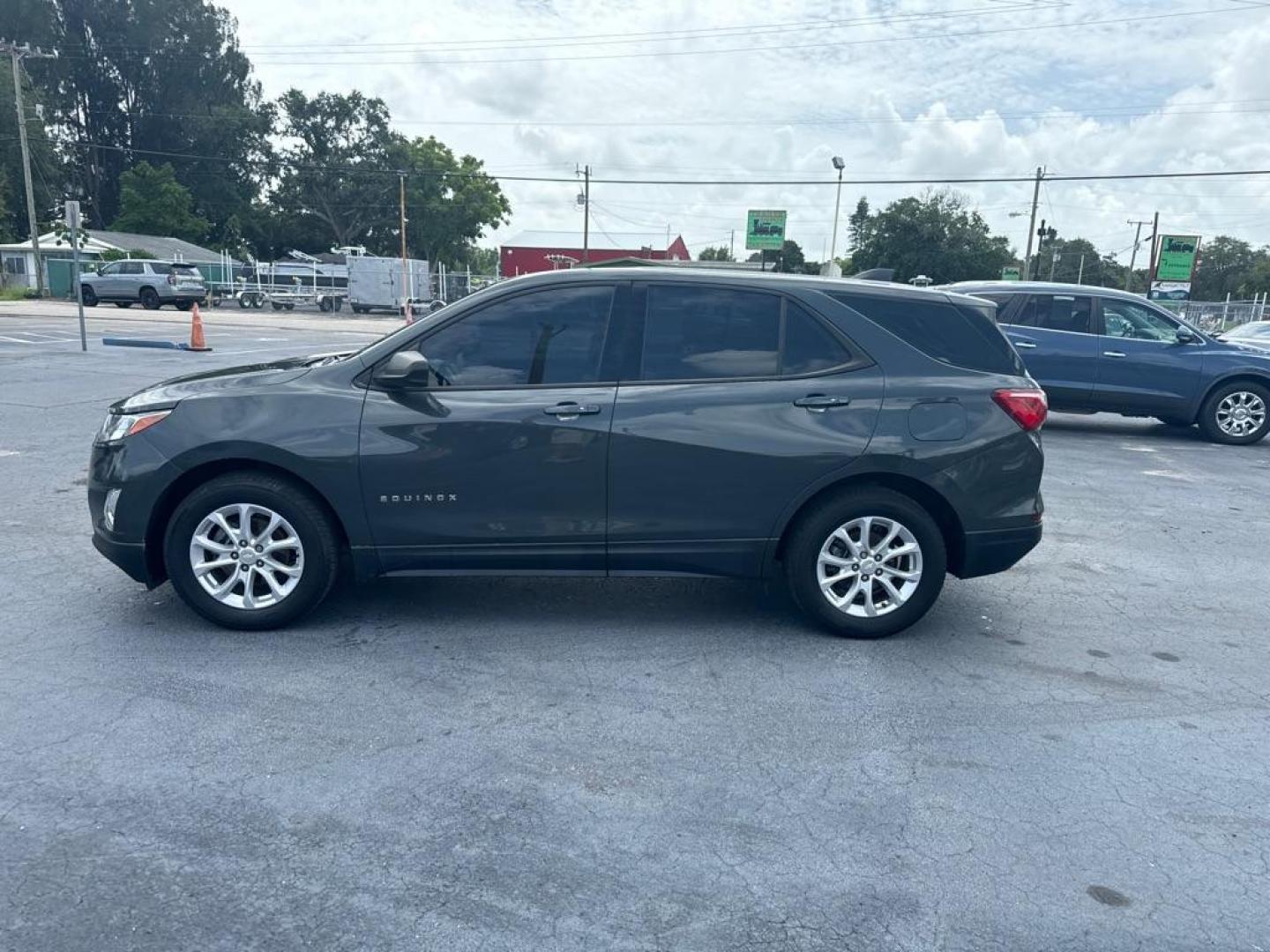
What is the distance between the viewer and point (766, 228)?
5169 centimetres

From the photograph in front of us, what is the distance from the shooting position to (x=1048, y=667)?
15.1 feet

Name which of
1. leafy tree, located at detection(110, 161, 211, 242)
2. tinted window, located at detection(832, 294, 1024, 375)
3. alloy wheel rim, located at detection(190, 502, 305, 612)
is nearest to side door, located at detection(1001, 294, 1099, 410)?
tinted window, located at detection(832, 294, 1024, 375)

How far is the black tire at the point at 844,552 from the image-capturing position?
4.70 m

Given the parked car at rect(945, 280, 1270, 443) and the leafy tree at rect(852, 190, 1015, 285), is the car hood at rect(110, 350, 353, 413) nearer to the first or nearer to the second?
the parked car at rect(945, 280, 1270, 443)


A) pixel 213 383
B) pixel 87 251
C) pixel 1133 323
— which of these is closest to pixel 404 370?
pixel 213 383

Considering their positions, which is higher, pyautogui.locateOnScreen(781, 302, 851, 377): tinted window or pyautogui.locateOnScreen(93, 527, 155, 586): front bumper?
pyautogui.locateOnScreen(781, 302, 851, 377): tinted window

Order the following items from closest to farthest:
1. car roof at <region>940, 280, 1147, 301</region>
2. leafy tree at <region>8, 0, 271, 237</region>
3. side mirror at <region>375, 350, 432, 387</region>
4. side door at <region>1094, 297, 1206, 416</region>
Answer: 1. side mirror at <region>375, 350, 432, 387</region>
2. side door at <region>1094, 297, 1206, 416</region>
3. car roof at <region>940, 280, 1147, 301</region>
4. leafy tree at <region>8, 0, 271, 237</region>

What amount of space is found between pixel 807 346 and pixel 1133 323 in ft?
29.2

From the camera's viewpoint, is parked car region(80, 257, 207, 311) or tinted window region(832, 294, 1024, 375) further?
parked car region(80, 257, 207, 311)

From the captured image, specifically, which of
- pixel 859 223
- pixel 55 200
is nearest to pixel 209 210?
pixel 55 200

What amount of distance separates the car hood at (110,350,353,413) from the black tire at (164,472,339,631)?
43cm

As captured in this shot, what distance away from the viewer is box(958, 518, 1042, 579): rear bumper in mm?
4812

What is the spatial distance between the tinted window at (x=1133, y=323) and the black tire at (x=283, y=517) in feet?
34.3

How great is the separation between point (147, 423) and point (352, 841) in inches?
99.2
